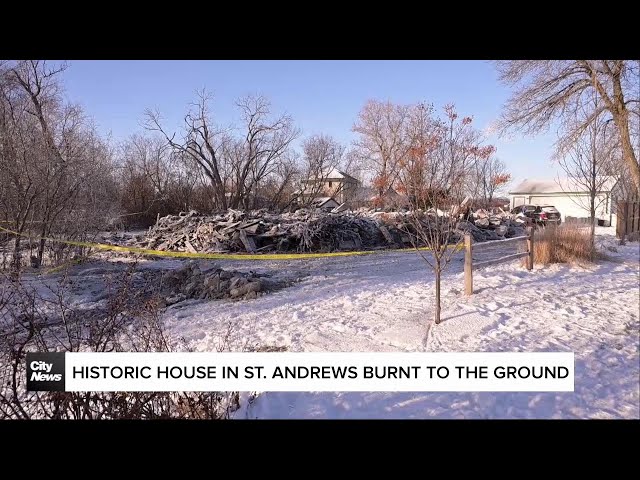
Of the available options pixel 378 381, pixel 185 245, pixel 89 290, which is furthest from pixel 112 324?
pixel 185 245

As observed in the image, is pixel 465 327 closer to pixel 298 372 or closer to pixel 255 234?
pixel 298 372

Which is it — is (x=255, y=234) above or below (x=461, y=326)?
above

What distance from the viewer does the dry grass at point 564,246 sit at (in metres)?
5.40

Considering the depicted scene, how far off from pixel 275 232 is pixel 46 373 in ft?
29.6

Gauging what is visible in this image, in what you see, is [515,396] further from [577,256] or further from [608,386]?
[577,256]

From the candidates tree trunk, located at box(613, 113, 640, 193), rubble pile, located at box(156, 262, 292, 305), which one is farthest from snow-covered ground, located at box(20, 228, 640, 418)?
tree trunk, located at box(613, 113, 640, 193)

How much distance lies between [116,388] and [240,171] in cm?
573

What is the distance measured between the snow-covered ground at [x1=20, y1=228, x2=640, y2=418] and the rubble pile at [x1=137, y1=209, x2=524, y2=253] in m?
4.52

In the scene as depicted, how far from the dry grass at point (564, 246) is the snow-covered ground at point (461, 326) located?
8.9 inches

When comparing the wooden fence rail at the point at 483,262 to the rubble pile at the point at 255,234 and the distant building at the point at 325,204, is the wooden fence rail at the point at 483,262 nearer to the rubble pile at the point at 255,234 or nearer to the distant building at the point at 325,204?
the rubble pile at the point at 255,234

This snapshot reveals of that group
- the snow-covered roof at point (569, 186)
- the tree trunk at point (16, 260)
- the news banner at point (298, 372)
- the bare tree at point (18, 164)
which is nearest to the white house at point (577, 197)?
the snow-covered roof at point (569, 186)

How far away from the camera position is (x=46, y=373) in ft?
6.57

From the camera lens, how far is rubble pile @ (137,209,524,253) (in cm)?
1040

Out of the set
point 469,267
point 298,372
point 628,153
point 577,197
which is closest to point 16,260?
point 298,372
